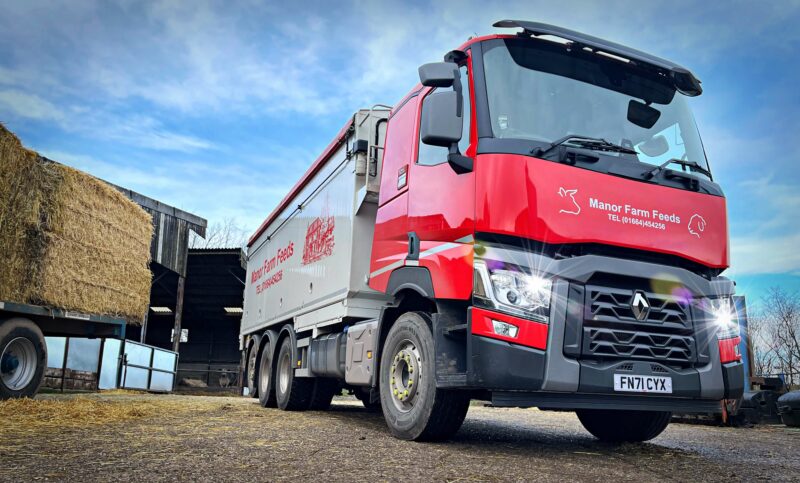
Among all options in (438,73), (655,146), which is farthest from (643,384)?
(438,73)

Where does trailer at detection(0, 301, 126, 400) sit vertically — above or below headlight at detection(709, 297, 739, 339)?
below

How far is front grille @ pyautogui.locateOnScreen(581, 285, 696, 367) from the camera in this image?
189 inches

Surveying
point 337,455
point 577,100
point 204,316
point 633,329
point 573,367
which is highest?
point 577,100

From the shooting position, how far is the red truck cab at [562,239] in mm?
4738

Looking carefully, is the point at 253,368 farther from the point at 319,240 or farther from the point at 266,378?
the point at 319,240

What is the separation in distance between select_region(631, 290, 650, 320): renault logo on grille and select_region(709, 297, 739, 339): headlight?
67 cm

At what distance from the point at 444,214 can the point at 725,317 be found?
2.38m

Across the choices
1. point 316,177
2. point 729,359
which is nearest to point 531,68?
Answer: point 729,359

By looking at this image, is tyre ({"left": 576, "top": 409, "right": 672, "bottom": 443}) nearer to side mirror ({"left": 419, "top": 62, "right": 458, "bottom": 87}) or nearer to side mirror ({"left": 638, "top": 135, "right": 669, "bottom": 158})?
side mirror ({"left": 638, "top": 135, "right": 669, "bottom": 158})

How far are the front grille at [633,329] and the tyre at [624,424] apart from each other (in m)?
1.38

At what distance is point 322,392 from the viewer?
382 inches

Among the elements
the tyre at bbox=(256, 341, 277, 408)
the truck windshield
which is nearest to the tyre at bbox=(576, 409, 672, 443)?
the truck windshield

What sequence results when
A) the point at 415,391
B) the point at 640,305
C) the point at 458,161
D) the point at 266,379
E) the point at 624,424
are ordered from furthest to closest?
the point at 266,379 → the point at 624,424 → the point at 415,391 → the point at 458,161 → the point at 640,305

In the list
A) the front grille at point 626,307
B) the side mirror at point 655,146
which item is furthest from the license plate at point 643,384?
the side mirror at point 655,146
